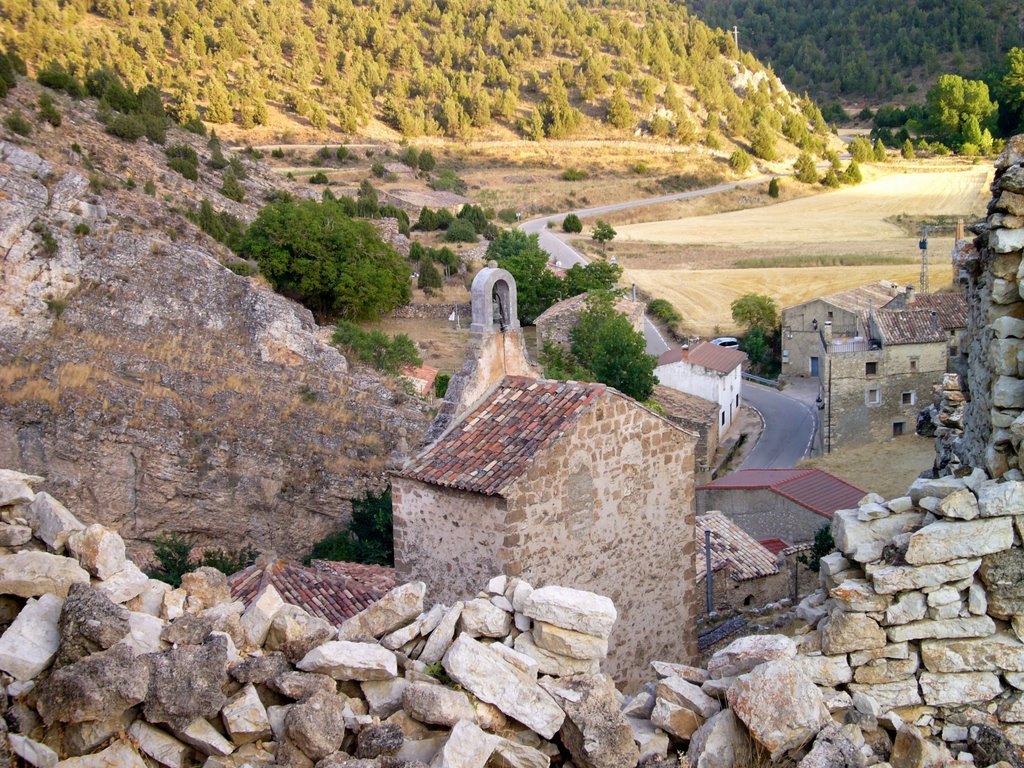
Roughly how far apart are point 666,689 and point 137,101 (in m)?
47.7

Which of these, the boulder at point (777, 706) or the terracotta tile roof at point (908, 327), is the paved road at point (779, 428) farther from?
the boulder at point (777, 706)

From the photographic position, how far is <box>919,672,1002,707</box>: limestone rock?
7.44m

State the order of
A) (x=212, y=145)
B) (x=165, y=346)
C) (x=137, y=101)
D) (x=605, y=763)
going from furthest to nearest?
1. (x=212, y=145)
2. (x=137, y=101)
3. (x=165, y=346)
4. (x=605, y=763)

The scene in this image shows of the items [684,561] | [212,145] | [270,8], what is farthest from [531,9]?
[684,561]

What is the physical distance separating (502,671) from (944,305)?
3811 cm

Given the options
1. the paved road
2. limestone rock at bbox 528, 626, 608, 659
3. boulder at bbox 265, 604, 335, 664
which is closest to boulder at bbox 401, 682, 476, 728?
boulder at bbox 265, 604, 335, 664

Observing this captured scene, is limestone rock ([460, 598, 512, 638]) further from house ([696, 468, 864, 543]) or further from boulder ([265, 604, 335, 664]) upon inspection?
house ([696, 468, 864, 543])

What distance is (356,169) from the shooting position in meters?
74.7

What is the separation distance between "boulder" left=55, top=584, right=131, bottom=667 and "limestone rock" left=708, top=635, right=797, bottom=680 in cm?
408

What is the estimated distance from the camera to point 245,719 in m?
6.45

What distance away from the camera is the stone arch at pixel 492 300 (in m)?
13.9

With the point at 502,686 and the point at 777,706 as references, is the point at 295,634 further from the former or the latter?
the point at 777,706

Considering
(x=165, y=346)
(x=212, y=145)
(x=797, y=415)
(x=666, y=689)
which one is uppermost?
(x=212, y=145)

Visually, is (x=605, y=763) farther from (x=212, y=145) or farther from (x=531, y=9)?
(x=531, y=9)
